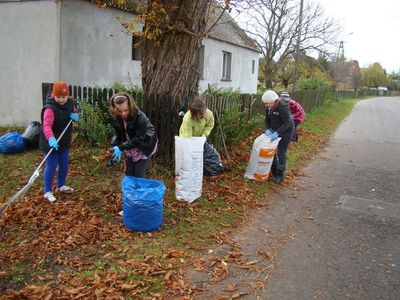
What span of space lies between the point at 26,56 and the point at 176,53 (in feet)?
19.0

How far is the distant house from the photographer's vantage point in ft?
32.7

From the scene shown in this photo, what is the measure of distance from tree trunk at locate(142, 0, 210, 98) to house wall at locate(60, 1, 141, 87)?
3632mm

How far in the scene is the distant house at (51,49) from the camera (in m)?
9.95

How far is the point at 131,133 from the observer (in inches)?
188

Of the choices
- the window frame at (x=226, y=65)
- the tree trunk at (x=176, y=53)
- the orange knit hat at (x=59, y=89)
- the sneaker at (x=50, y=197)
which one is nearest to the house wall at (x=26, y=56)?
the tree trunk at (x=176, y=53)

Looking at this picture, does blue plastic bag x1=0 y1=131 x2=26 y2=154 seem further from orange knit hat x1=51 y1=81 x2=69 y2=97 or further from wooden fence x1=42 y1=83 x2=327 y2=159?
orange knit hat x1=51 y1=81 x2=69 y2=97

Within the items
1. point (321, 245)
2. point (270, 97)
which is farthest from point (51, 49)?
point (321, 245)

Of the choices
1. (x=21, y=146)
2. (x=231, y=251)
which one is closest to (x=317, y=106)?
(x=21, y=146)

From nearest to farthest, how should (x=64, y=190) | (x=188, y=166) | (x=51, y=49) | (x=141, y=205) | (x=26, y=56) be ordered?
(x=141, y=205), (x=188, y=166), (x=64, y=190), (x=51, y=49), (x=26, y=56)

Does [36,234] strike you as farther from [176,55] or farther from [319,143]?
[319,143]

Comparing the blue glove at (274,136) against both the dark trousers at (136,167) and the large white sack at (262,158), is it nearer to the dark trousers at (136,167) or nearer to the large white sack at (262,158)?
the large white sack at (262,158)

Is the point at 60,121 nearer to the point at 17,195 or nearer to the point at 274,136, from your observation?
the point at 17,195

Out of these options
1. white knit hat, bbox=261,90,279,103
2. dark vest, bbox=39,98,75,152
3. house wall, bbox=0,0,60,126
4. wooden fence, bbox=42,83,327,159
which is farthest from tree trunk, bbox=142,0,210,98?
house wall, bbox=0,0,60,126

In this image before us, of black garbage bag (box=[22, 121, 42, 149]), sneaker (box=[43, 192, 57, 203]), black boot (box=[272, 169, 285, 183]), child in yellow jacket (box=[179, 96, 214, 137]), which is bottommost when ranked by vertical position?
sneaker (box=[43, 192, 57, 203])
